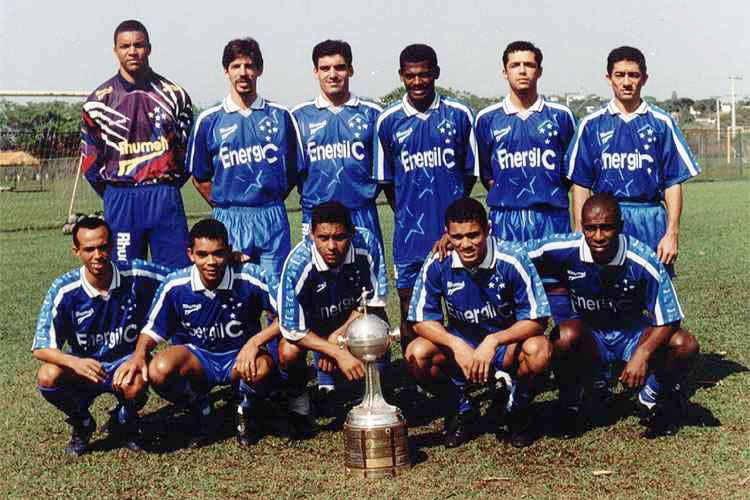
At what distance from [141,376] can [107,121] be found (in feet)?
6.16

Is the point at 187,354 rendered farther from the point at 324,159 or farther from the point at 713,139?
the point at 713,139

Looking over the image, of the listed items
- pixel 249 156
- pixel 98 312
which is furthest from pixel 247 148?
pixel 98 312

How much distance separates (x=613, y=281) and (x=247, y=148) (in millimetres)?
2350

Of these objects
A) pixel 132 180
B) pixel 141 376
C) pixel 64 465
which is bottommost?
pixel 64 465

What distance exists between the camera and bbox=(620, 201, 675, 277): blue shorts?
6.12 meters

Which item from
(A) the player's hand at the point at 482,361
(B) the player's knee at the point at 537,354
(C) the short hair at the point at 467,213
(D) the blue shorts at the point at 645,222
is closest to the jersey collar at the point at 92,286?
(C) the short hair at the point at 467,213

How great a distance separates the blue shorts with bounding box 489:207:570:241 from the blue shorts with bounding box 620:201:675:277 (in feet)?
1.25

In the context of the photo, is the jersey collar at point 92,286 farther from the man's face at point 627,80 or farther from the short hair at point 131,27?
the man's face at point 627,80

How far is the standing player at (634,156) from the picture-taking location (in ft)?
20.0

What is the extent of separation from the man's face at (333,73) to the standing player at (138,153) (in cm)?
96

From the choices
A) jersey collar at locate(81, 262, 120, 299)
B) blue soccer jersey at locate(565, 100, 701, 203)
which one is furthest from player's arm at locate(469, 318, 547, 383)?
jersey collar at locate(81, 262, 120, 299)

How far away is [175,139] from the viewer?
21.9 ft

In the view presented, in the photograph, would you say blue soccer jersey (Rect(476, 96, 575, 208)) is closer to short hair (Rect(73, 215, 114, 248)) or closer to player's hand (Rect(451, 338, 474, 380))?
player's hand (Rect(451, 338, 474, 380))

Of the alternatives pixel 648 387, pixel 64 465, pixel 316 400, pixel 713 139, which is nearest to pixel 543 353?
pixel 648 387
